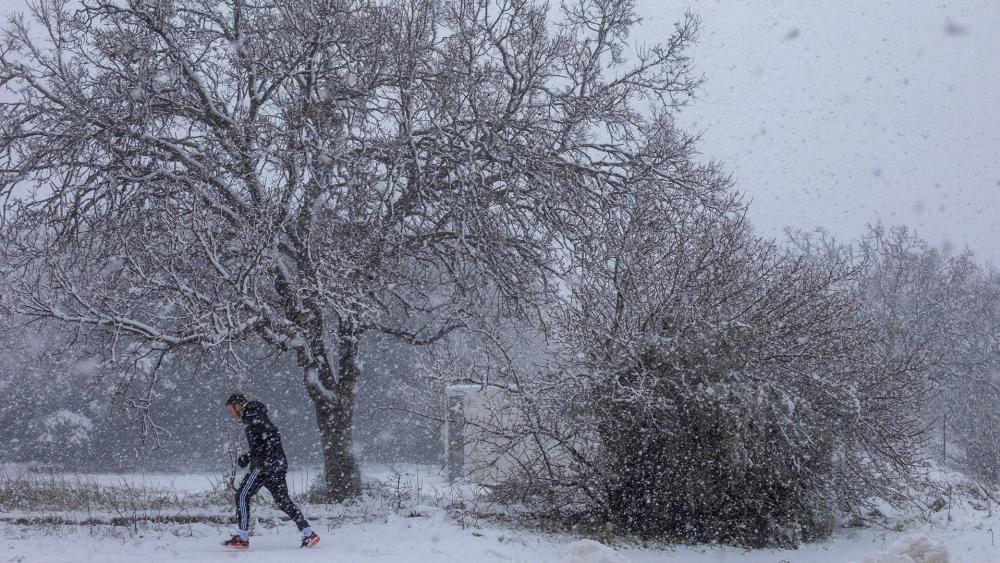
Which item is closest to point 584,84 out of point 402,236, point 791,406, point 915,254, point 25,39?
point 402,236

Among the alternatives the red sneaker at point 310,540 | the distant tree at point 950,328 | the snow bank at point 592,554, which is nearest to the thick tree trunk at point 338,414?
the red sneaker at point 310,540

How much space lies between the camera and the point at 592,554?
6129mm

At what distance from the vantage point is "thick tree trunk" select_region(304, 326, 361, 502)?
38.7 ft

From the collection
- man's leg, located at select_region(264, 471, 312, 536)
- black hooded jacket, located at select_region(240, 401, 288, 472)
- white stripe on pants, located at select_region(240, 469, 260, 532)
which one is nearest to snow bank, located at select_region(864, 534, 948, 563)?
man's leg, located at select_region(264, 471, 312, 536)

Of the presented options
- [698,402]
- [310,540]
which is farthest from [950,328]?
[310,540]

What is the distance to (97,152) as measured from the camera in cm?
1015

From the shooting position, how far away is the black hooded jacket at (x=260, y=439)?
7.75 metres

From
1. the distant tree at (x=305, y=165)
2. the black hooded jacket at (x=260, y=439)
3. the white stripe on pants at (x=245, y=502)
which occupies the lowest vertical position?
the white stripe on pants at (x=245, y=502)

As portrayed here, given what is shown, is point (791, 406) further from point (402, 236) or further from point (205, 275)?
point (205, 275)

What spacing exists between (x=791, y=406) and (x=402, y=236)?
19.6ft

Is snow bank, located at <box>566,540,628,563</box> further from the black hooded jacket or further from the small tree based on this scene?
the black hooded jacket

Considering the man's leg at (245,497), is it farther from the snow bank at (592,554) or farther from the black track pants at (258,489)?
the snow bank at (592,554)

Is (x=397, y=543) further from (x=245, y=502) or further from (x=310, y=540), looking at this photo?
(x=245, y=502)

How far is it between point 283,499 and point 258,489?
0.28m
